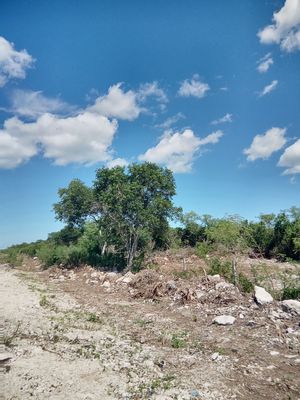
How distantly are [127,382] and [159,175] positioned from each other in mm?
14999

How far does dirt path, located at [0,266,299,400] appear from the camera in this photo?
18.2ft

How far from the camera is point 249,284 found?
12.0 m

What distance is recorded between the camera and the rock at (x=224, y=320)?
9.20 meters

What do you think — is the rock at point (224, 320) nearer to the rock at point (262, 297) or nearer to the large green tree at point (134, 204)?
the rock at point (262, 297)

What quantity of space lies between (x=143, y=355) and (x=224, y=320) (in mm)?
3104

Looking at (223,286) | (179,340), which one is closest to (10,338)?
(179,340)

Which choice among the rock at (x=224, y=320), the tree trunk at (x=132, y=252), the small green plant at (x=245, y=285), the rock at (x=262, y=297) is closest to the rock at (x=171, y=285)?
the small green plant at (x=245, y=285)

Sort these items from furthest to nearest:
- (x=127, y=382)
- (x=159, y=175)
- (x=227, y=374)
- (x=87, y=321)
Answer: (x=159, y=175)
(x=87, y=321)
(x=227, y=374)
(x=127, y=382)

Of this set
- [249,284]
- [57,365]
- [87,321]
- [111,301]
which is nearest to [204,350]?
[57,365]

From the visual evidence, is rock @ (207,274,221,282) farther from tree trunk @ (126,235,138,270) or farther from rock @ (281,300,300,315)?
tree trunk @ (126,235,138,270)

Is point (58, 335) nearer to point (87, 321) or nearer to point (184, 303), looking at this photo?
point (87, 321)

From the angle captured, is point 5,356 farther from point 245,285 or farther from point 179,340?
point 245,285

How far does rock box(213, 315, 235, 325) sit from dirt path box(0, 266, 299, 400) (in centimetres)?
25

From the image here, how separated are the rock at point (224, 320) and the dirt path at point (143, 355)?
25 centimetres
